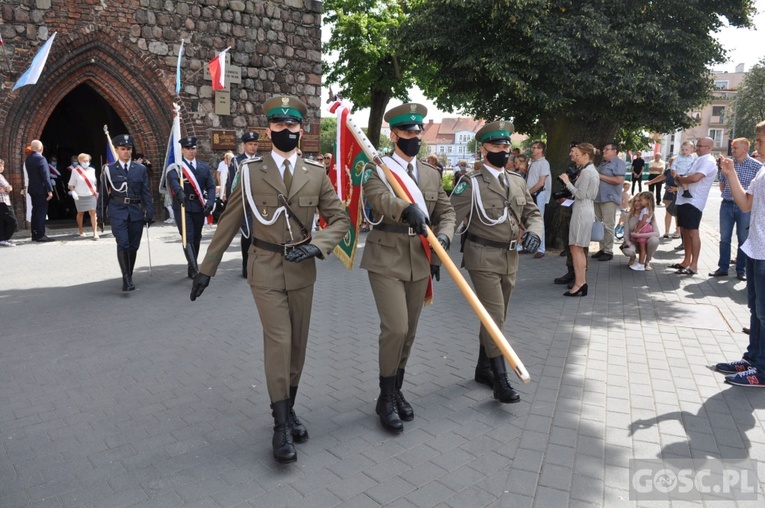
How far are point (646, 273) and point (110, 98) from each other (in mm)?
12697

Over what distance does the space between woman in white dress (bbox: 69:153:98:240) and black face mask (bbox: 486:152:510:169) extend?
35.3 ft

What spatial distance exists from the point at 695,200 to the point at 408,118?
6.97 meters

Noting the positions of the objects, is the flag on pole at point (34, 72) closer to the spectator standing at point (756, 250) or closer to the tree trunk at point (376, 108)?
the spectator standing at point (756, 250)

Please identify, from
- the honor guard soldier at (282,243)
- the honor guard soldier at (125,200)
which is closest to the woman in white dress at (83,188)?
the honor guard soldier at (125,200)

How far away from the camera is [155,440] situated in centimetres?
380

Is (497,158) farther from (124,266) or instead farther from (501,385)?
(124,266)

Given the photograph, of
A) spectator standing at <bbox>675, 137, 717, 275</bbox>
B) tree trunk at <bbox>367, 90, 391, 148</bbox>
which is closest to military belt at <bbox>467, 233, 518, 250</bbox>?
spectator standing at <bbox>675, 137, 717, 275</bbox>

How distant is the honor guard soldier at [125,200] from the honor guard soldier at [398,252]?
16.8 ft

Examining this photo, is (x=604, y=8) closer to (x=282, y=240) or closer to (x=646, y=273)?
(x=646, y=273)

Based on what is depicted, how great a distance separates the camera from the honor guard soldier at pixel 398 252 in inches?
155

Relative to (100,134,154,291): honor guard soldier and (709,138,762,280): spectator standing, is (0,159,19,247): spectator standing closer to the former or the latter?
(100,134,154,291): honor guard soldier

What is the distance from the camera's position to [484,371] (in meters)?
4.79

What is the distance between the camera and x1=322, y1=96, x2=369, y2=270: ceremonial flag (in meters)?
4.43

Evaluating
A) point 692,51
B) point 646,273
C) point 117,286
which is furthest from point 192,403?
point 692,51
